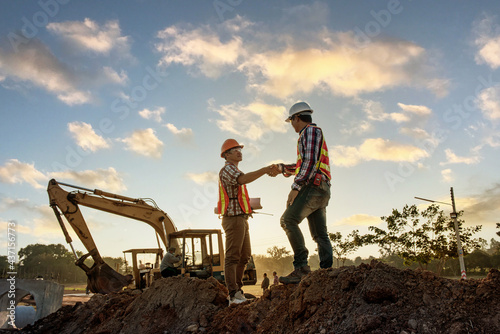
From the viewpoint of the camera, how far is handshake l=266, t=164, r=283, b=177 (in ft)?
16.5

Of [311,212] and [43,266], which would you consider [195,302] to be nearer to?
[311,212]

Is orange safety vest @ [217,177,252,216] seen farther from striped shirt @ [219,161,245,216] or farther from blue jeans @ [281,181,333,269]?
blue jeans @ [281,181,333,269]

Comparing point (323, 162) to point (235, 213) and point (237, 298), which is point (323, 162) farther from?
point (237, 298)

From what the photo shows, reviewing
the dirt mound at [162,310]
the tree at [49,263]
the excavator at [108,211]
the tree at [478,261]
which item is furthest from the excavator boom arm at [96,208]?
the tree at [49,263]

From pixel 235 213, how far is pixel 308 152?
1345mm

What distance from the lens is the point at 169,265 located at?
9.90 metres

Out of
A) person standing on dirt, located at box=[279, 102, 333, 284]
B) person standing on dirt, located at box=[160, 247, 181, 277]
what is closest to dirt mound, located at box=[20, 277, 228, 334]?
person standing on dirt, located at box=[279, 102, 333, 284]

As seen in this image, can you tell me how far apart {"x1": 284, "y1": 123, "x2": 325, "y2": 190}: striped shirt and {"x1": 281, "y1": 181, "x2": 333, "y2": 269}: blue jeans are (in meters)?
0.11

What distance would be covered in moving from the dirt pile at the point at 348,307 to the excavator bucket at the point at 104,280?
7233 millimetres

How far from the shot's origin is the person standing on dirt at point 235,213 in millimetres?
4938

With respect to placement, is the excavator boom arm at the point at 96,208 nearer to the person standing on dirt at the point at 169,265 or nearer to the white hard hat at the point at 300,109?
the person standing on dirt at the point at 169,265

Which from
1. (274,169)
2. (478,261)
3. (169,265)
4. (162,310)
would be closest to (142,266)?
(169,265)

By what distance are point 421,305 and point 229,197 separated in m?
2.78

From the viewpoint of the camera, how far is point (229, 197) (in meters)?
5.10
